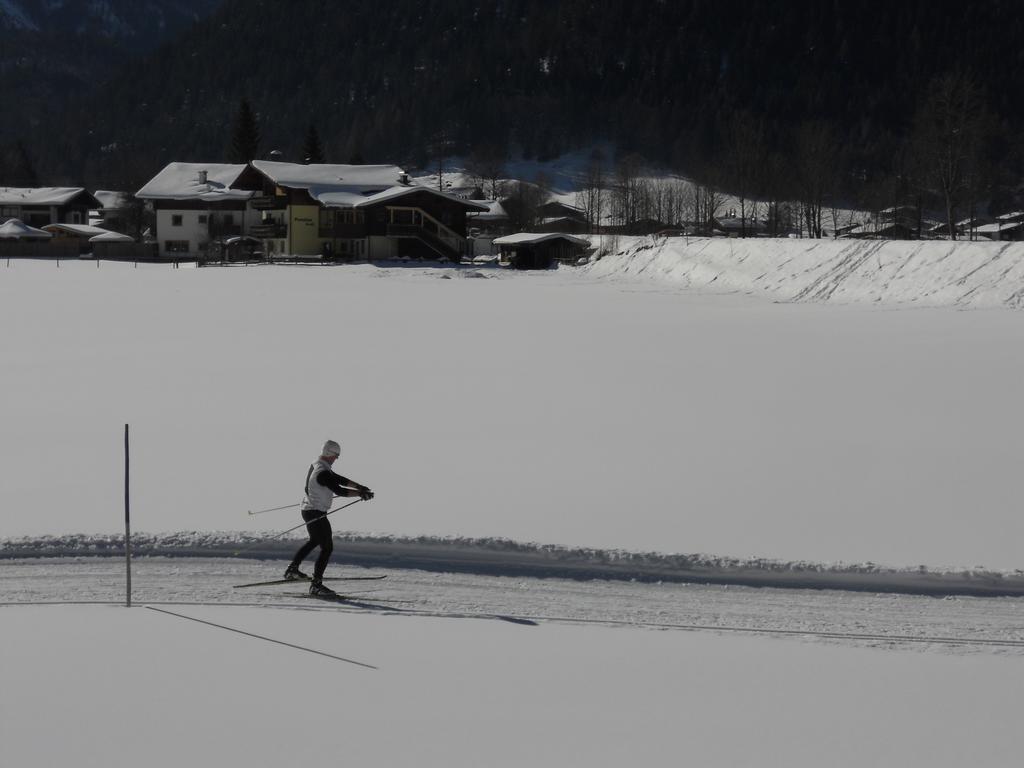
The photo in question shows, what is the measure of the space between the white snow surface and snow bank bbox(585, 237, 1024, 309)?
4.65m

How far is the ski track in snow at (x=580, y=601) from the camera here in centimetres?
890

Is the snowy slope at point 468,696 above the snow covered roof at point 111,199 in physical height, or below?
below

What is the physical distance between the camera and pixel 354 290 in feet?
155

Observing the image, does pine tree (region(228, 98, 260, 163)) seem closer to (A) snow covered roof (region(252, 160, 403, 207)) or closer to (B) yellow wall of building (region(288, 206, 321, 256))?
(A) snow covered roof (region(252, 160, 403, 207))

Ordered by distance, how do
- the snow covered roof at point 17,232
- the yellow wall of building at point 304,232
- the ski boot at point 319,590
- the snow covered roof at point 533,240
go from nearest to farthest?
the ski boot at point 319,590 < the snow covered roof at point 533,240 < the yellow wall of building at point 304,232 < the snow covered roof at point 17,232

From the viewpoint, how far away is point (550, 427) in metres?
17.0

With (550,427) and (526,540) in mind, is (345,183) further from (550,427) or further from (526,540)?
(526,540)

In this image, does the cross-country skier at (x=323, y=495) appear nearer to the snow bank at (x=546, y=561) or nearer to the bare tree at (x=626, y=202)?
the snow bank at (x=546, y=561)

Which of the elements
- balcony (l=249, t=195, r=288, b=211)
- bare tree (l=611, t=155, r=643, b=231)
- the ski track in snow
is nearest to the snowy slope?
the ski track in snow

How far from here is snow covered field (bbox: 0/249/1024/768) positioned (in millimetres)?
7164

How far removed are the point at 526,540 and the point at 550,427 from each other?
6184 mm

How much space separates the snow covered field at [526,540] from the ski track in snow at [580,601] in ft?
0.13

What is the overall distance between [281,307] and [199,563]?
28.5 m

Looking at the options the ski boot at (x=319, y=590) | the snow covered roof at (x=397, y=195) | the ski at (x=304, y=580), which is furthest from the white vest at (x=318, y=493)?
the snow covered roof at (x=397, y=195)
